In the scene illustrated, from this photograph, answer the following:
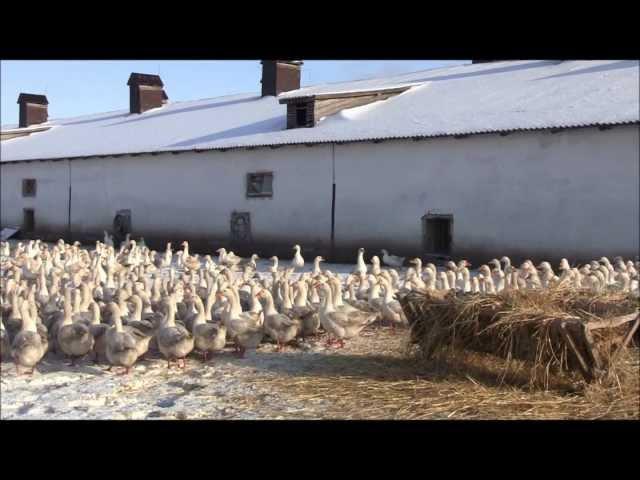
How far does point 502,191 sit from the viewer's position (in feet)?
46.2

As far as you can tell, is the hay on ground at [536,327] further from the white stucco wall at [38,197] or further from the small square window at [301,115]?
the small square window at [301,115]

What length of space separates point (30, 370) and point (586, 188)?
1067 centimetres

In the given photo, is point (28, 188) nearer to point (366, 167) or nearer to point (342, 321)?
point (366, 167)

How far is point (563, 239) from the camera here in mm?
13328

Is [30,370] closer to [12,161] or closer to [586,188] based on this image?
[12,161]

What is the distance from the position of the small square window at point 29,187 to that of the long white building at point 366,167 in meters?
0.06

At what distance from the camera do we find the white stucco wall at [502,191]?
12859mm

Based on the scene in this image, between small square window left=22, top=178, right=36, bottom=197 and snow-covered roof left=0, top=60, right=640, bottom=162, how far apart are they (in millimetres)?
610

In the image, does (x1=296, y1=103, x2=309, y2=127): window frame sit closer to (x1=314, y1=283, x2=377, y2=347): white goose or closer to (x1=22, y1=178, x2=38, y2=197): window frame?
(x1=22, y1=178, x2=38, y2=197): window frame

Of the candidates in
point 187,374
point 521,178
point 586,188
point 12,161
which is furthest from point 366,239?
point 187,374

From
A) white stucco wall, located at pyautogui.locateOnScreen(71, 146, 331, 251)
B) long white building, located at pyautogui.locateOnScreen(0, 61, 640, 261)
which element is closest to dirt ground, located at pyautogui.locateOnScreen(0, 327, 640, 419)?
long white building, located at pyautogui.locateOnScreen(0, 61, 640, 261)

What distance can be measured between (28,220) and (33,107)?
7300 mm

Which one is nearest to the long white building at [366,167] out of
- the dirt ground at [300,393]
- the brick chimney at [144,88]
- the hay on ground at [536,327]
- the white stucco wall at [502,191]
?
the white stucco wall at [502,191]

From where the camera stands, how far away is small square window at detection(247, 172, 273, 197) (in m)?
17.7
